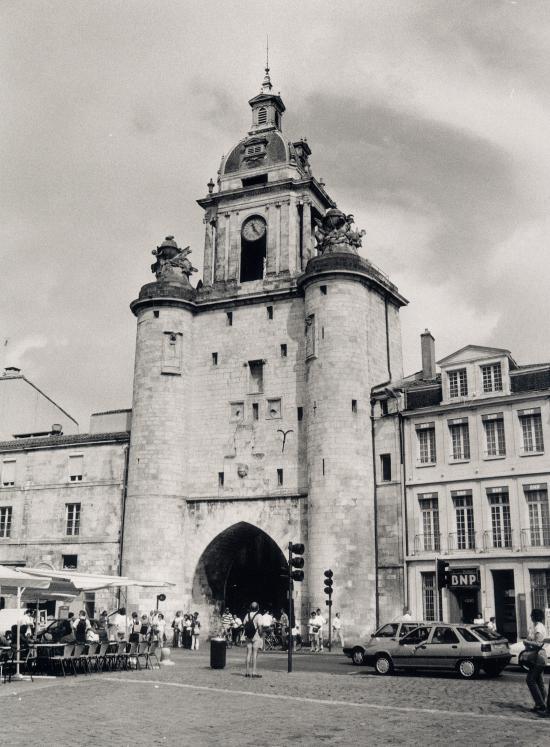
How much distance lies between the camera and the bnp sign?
108ft

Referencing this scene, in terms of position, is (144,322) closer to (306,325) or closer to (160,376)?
Answer: (160,376)

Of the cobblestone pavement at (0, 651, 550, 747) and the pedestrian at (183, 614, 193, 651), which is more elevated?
the pedestrian at (183, 614, 193, 651)

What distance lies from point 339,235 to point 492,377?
10634 mm

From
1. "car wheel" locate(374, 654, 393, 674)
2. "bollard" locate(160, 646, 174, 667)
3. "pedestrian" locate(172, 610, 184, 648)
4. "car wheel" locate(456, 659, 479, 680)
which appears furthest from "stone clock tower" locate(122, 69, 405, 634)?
"car wheel" locate(456, 659, 479, 680)

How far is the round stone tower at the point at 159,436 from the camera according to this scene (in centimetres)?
3891

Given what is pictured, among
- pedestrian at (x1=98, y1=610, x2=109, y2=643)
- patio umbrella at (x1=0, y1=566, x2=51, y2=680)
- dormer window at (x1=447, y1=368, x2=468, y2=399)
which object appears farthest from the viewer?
dormer window at (x1=447, y1=368, x2=468, y2=399)

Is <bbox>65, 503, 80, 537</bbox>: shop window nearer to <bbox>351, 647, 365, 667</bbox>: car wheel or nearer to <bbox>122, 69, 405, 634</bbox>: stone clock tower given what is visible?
<bbox>122, 69, 405, 634</bbox>: stone clock tower

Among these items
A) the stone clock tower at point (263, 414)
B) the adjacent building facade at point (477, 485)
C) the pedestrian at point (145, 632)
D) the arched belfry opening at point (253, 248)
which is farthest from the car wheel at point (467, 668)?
the arched belfry opening at point (253, 248)

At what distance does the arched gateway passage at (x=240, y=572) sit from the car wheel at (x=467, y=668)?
18770 millimetres

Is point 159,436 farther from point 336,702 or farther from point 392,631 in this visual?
point 336,702

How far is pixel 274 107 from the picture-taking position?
48.6m

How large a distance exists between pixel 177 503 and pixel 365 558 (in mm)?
9561

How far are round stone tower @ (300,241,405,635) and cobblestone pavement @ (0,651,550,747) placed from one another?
1403 cm

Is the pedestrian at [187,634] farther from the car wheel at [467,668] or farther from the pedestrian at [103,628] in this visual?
the car wheel at [467,668]
